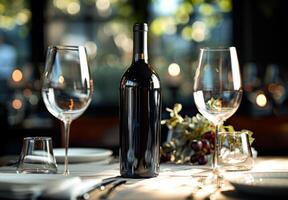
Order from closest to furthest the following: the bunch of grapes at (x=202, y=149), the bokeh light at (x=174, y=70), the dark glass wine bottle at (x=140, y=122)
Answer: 1. the dark glass wine bottle at (x=140, y=122)
2. the bunch of grapes at (x=202, y=149)
3. the bokeh light at (x=174, y=70)

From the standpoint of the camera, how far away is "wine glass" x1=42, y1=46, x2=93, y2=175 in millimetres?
1332

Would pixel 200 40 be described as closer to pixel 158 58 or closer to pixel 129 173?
pixel 158 58

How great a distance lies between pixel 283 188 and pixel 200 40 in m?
4.16

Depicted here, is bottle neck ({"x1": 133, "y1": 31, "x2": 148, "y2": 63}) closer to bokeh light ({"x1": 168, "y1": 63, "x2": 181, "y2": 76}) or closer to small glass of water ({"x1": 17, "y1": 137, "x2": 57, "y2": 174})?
small glass of water ({"x1": 17, "y1": 137, "x2": 57, "y2": 174})

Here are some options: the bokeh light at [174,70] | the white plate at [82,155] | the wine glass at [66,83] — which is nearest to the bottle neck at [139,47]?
the wine glass at [66,83]

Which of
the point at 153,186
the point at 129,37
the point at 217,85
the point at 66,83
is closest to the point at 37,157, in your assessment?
the point at 66,83

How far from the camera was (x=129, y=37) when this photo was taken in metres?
5.21

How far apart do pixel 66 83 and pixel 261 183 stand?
46 cm

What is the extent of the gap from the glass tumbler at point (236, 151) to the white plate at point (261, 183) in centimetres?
11

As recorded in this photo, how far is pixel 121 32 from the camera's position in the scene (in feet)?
17.2

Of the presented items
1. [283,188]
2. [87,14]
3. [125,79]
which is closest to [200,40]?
[87,14]

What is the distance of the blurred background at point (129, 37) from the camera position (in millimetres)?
4945

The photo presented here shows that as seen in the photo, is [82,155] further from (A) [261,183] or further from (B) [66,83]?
(A) [261,183]

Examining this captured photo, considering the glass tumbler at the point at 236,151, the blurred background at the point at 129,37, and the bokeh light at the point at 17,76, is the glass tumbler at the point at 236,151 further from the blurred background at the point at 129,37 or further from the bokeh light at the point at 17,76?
the bokeh light at the point at 17,76
